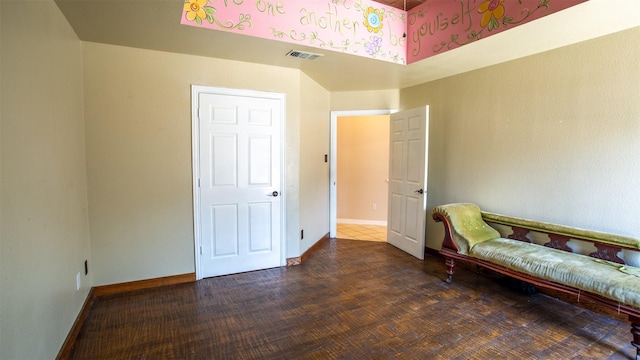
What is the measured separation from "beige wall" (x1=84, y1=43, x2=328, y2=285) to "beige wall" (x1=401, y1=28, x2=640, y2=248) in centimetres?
264

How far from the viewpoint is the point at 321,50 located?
2.90 metres

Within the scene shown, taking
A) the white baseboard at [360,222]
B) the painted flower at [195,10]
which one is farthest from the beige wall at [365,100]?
the painted flower at [195,10]

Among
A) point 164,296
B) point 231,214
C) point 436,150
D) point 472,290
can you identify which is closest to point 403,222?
point 436,150

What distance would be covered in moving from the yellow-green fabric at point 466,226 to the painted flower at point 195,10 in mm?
2816

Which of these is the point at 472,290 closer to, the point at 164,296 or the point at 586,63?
the point at 586,63

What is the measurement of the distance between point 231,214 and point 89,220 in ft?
4.10

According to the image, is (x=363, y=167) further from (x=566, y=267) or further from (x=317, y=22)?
(x=566, y=267)

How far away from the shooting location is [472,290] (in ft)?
9.94

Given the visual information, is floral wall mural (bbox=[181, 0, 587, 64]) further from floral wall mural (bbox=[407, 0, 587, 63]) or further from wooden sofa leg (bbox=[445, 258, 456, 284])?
wooden sofa leg (bbox=[445, 258, 456, 284])

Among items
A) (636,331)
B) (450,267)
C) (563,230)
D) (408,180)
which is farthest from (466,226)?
(636,331)

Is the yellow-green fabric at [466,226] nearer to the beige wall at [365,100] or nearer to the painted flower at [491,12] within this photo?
the painted flower at [491,12]

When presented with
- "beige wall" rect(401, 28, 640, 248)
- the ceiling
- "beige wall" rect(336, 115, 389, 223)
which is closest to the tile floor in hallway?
"beige wall" rect(336, 115, 389, 223)

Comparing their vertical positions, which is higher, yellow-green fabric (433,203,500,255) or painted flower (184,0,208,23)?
painted flower (184,0,208,23)

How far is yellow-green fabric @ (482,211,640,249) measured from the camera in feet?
7.77
